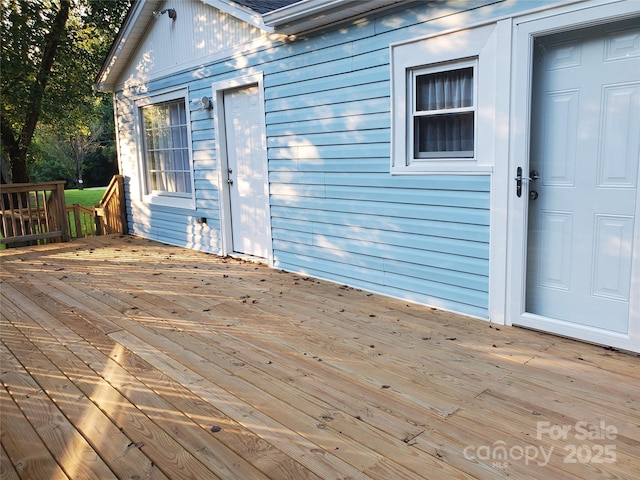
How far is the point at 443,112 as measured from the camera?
3598 mm

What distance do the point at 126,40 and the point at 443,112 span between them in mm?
5245

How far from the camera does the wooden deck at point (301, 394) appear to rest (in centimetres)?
192

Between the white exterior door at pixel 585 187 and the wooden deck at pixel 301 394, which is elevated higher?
the white exterior door at pixel 585 187

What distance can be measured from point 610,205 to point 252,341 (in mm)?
2369

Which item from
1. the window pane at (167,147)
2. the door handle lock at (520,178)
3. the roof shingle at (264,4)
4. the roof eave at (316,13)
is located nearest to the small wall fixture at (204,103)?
the window pane at (167,147)

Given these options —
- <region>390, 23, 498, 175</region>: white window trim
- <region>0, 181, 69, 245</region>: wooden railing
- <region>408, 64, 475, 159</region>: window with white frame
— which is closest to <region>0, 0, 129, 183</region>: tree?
<region>0, 181, 69, 245</region>: wooden railing

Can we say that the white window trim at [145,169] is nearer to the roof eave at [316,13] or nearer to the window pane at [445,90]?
the roof eave at [316,13]

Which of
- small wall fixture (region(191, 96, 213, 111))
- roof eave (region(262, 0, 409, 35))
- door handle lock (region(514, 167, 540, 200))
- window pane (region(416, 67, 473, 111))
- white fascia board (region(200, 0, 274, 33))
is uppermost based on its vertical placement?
white fascia board (region(200, 0, 274, 33))

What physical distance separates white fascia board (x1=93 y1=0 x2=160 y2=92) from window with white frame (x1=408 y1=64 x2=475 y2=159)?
4.47m

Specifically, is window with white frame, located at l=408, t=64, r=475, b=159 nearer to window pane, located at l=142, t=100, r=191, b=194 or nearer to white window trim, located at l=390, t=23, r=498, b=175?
white window trim, located at l=390, t=23, r=498, b=175

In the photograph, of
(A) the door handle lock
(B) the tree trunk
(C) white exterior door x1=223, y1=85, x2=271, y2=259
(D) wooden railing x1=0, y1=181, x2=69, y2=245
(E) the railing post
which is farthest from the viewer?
(B) the tree trunk

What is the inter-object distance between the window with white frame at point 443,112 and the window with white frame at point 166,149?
3550 millimetres

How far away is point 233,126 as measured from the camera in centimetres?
570

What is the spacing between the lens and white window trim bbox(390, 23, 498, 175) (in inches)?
129
